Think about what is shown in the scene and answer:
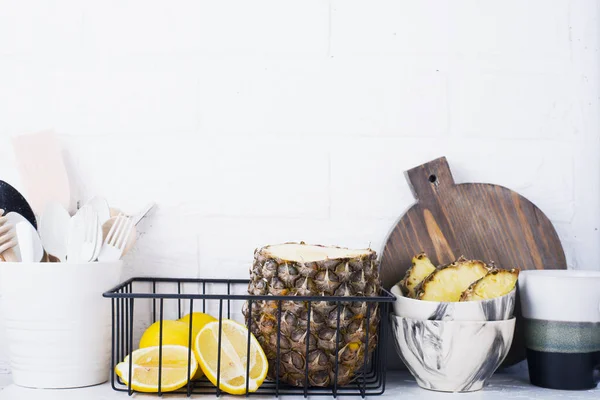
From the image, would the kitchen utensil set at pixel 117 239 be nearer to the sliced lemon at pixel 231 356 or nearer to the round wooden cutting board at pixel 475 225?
the sliced lemon at pixel 231 356

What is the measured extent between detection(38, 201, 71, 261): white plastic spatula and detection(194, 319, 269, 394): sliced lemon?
0.77 feet

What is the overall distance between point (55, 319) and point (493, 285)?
A: 0.57 meters

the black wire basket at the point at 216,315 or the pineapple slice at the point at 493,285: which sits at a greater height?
Answer: the pineapple slice at the point at 493,285

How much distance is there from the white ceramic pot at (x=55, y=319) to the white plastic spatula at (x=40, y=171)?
0.51 feet

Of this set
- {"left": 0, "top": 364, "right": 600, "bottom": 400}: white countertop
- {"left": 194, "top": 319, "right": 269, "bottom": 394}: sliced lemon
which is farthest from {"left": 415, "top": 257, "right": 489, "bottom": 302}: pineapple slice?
{"left": 194, "top": 319, "right": 269, "bottom": 394}: sliced lemon

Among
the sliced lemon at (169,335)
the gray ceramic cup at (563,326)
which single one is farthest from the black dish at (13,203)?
the gray ceramic cup at (563,326)

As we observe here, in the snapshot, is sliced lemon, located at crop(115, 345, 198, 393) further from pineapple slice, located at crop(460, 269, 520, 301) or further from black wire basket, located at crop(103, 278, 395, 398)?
pineapple slice, located at crop(460, 269, 520, 301)

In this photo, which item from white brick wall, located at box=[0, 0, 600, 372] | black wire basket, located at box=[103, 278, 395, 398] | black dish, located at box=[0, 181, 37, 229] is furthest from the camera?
white brick wall, located at box=[0, 0, 600, 372]

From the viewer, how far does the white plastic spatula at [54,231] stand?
35.1 inches

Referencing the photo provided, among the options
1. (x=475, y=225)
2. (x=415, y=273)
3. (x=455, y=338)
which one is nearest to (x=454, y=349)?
(x=455, y=338)

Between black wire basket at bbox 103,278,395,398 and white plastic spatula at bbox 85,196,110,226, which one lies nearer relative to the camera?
black wire basket at bbox 103,278,395,398

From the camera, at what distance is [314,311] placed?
0.82 m

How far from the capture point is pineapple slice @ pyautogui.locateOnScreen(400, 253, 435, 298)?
3.02ft

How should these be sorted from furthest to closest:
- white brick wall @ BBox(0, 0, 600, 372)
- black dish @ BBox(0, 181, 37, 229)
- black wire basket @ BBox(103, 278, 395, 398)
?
white brick wall @ BBox(0, 0, 600, 372), black dish @ BBox(0, 181, 37, 229), black wire basket @ BBox(103, 278, 395, 398)
